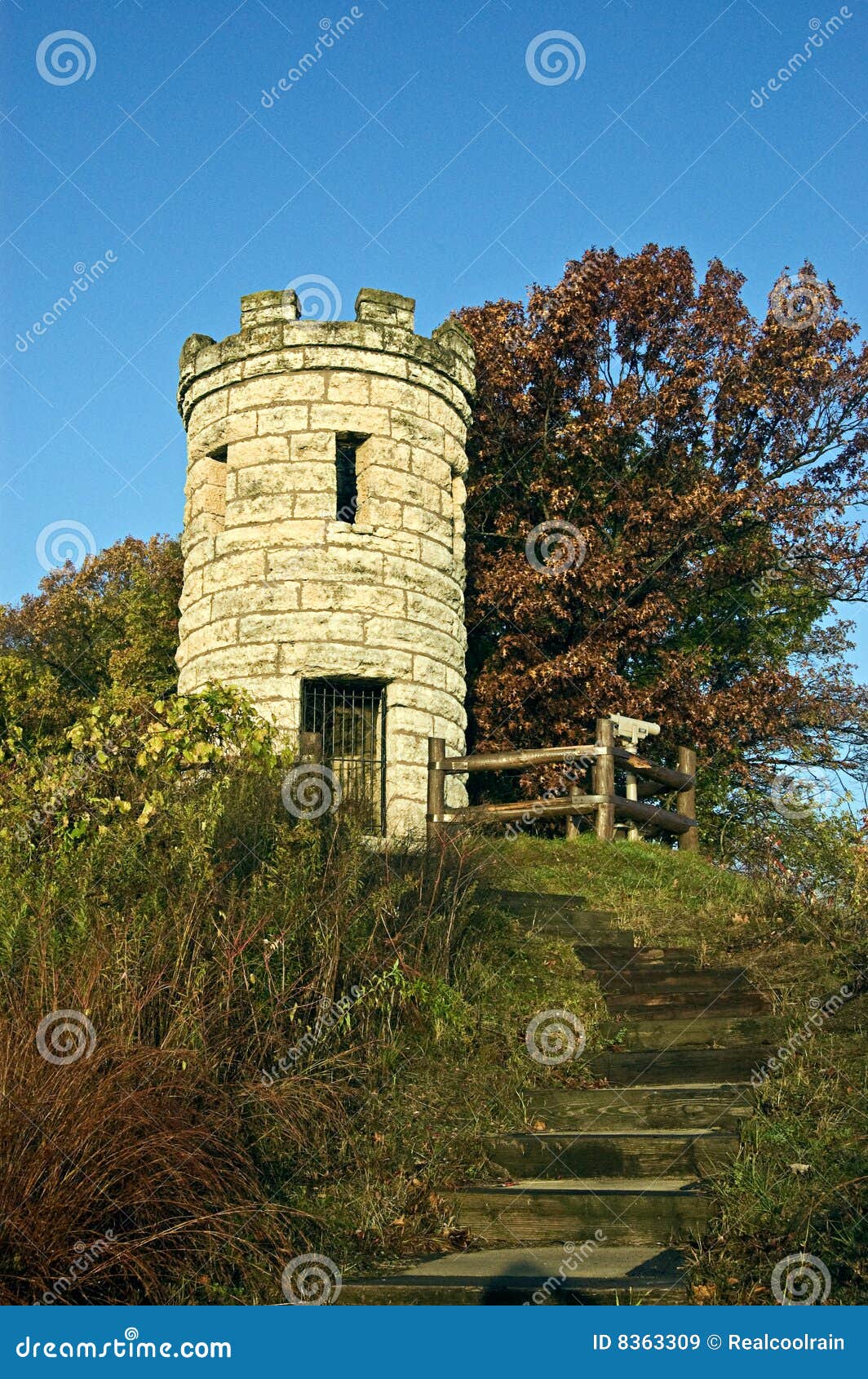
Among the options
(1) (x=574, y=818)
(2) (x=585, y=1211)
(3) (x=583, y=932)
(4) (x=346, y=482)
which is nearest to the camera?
(2) (x=585, y=1211)

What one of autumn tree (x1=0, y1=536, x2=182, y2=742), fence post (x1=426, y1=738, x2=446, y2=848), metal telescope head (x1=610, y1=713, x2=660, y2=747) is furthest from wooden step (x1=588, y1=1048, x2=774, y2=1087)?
autumn tree (x1=0, y1=536, x2=182, y2=742)

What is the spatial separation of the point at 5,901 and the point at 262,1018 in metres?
1.61

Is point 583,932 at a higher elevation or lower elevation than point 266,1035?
higher

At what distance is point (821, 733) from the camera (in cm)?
1945

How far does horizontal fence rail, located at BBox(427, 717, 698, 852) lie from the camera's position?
488 inches

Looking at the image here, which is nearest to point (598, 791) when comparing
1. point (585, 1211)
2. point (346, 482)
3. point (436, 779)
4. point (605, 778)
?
point (605, 778)

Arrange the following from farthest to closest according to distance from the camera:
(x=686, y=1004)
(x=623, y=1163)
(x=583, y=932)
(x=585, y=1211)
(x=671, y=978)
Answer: (x=583, y=932)
(x=671, y=978)
(x=686, y=1004)
(x=623, y=1163)
(x=585, y=1211)

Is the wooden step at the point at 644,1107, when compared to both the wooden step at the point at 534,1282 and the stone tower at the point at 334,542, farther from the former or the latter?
the stone tower at the point at 334,542

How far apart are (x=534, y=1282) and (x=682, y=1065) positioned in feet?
8.73

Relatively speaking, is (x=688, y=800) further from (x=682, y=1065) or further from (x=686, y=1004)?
(x=682, y=1065)

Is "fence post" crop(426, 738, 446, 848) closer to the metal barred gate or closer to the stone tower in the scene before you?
the stone tower

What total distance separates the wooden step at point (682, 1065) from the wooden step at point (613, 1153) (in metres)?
0.90

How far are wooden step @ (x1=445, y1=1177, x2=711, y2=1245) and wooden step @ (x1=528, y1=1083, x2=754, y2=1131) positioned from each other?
0.60m

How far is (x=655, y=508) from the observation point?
17.1 m
